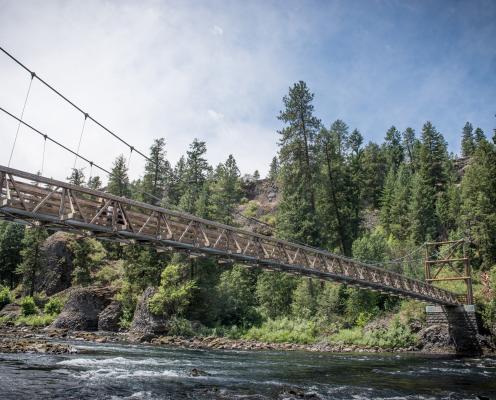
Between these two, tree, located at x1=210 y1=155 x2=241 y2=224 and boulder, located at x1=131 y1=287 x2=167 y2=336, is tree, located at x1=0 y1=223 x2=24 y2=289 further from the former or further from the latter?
boulder, located at x1=131 y1=287 x2=167 y2=336

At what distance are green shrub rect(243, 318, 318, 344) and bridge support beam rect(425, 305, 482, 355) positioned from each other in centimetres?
932

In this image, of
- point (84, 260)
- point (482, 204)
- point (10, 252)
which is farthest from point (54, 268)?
point (482, 204)

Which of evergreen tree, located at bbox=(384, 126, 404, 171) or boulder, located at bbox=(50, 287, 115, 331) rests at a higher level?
evergreen tree, located at bbox=(384, 126, 404, 171)

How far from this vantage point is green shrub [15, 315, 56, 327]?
141 ft

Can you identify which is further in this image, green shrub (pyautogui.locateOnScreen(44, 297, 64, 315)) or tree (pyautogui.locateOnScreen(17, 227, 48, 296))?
tree (pyautogui.locateOnScreen(17, 227, 48, 296))

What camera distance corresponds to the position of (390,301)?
37.8m

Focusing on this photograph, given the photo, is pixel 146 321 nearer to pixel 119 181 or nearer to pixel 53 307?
pixel 53 307

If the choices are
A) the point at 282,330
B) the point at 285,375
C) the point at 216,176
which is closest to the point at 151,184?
the point at 216,176

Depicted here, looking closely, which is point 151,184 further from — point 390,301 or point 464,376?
point 464,376

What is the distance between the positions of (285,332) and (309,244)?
375 inches

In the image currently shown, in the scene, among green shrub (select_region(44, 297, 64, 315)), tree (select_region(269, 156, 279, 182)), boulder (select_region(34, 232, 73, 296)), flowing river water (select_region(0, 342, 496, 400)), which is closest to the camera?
flowing river water (select_region(0, 342, 496, 400))

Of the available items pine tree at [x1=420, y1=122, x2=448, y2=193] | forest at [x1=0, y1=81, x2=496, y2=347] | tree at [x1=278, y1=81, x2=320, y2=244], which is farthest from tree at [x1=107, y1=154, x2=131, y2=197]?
pine tree at [x1=420, y1=122, x2=448, y2=193]

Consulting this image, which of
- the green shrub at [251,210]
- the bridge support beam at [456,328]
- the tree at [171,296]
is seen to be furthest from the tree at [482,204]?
the green shrub at [251,210]

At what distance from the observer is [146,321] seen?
125 ft
